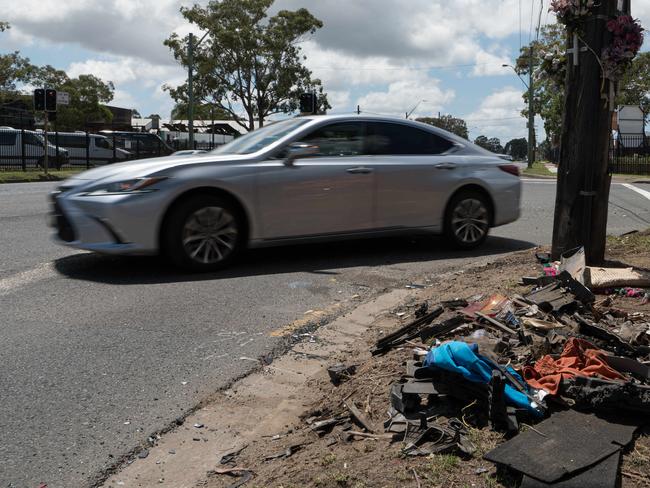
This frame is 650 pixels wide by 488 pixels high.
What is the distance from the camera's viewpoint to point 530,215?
12.1 m

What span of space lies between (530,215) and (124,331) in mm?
8638

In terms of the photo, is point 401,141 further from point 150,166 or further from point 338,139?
point 150,166

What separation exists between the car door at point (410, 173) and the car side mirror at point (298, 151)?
73cm

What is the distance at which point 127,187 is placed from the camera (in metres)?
6.67

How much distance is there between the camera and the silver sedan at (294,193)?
264 inches

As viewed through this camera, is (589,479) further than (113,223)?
No

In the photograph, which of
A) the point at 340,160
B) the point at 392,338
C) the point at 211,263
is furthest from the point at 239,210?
the point at 392,338

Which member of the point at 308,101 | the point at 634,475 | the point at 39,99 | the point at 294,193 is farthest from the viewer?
the point at 308,101

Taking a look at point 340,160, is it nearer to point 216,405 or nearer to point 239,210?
point 239,210

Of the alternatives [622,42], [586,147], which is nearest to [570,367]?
[586,147]

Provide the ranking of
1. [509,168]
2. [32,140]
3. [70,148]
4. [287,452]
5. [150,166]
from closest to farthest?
[287,452], [150,166], [509,168], [32,140], [70,148]

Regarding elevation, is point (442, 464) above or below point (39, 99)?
below

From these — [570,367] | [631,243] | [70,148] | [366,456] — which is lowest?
[366,456]

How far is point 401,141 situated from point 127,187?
3169mm
